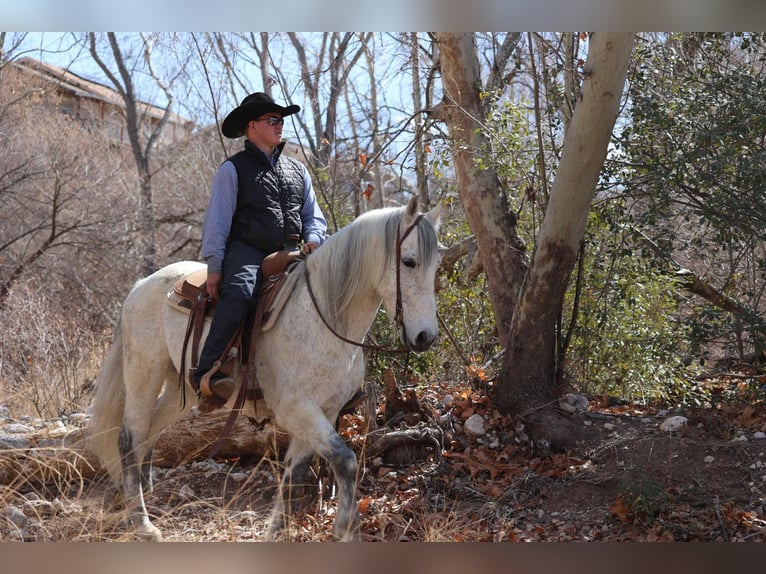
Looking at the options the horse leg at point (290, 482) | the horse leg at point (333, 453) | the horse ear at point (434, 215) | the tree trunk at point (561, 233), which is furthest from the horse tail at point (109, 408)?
the tree trunk at point (561, 233)

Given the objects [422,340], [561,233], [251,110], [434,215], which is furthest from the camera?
[561,233]

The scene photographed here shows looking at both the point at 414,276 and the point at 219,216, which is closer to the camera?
the point at 414,276

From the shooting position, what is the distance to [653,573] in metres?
3.95

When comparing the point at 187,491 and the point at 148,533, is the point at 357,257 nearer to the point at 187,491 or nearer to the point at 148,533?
the point at 148,533

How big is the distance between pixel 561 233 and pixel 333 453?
2.69 m

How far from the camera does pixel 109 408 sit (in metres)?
5.21

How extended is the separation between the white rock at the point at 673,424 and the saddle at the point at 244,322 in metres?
2.95

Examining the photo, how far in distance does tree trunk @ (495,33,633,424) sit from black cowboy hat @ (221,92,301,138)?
2.13m

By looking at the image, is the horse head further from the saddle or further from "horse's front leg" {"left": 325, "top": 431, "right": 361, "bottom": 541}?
the saddle

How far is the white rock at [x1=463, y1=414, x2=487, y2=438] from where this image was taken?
227 inches

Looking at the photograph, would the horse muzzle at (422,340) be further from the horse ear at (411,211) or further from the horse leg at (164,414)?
the horse leg at (164,414)

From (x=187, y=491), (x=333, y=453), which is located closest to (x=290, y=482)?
(x=333, y=453)

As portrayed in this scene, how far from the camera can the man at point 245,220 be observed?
4.31 m
